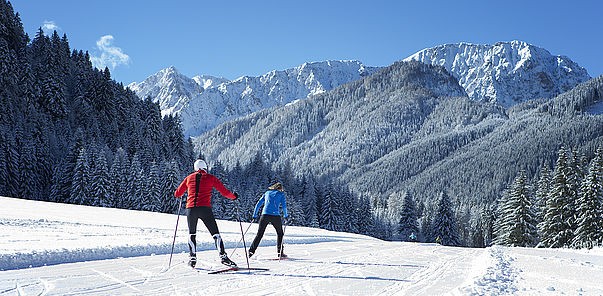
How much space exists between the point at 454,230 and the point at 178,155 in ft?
178

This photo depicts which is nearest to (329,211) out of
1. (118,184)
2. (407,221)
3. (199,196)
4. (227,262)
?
(407,221)

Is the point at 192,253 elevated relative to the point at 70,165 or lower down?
lower down

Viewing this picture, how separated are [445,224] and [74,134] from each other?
5816cm

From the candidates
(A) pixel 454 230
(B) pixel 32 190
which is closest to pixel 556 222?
(A) pixel 454 230

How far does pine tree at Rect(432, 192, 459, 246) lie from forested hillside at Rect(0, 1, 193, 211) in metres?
37.2

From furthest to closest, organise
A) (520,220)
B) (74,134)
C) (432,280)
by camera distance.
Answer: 1. (74,134)
2. (520,220)
3. (432,280)

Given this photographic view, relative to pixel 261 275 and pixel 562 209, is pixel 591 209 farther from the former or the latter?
pixel 261 275

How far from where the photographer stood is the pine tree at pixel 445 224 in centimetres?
6128

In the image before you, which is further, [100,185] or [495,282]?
[100,185]

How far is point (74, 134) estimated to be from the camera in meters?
67.2

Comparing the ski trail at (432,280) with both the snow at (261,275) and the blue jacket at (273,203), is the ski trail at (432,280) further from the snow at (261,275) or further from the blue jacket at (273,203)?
the blue jacket at (273,203)

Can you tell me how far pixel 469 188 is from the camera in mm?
196500

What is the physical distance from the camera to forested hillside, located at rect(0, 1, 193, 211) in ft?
161

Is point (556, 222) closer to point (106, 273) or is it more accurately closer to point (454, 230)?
point (454, 230)
